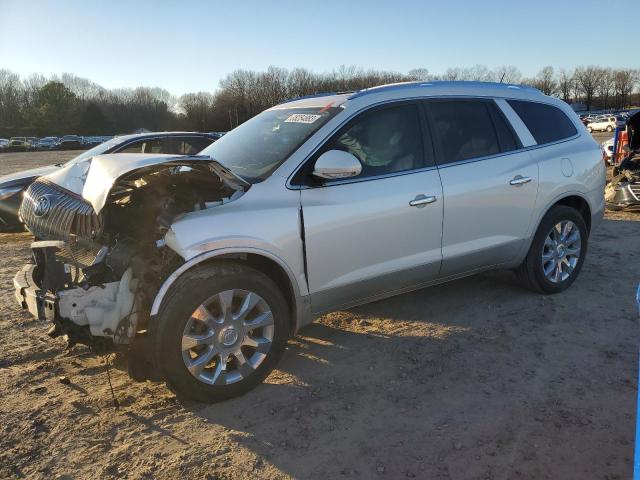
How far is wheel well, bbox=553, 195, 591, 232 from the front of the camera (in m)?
4.82

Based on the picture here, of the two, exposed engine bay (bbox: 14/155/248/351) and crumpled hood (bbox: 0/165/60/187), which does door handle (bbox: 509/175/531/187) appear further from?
crumpled hood (bbox: 0/165/60/187)

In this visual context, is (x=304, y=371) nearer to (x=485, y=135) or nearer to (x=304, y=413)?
(x=304, y=413)

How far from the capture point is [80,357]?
394cm

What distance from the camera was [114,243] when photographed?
3150 mm

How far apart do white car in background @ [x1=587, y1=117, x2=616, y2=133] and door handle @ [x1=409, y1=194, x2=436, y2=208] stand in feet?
168

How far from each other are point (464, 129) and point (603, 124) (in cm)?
5249

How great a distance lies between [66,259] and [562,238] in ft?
13.8

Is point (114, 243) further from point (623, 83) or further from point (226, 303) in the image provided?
point (623, 83)

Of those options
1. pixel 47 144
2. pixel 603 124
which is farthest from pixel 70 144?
pixel 603 124

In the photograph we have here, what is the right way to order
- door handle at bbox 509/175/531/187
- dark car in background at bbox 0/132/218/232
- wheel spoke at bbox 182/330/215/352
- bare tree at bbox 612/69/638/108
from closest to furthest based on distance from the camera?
1. wheel spoke at bbox 182/330/215/352
2. door handle at bbox 509/175/531/187
3. dark car in background at bbox 0/132/218/232
4. bare tree at bbox 612/69/638/108

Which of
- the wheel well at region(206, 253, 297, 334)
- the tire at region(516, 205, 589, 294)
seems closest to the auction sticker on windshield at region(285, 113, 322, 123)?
the wheel well at region(206, 253, 297, 334)

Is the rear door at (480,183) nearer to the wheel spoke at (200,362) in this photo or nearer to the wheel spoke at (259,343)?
the wheel spoke at (259,343)

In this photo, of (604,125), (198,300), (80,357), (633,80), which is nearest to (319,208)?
(198,300)

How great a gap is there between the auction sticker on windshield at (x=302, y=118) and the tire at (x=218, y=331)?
1.27 m
